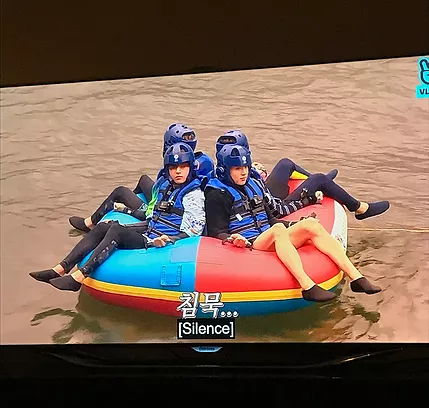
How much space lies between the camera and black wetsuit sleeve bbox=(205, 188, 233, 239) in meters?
1.54

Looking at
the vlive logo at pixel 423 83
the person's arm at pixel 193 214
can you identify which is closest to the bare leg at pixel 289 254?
the person's arm at pixel 193 214

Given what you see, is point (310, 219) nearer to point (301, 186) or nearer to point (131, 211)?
point (301, 186)

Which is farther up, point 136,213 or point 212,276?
point 136,213

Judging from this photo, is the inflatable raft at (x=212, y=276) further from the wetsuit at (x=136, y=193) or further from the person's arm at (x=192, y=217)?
the wetsuit at (x=136, y=193)

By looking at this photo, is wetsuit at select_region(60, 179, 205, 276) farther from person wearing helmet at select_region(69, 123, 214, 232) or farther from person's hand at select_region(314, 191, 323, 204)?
person's hand at select_region(314, 191, 323, 204)

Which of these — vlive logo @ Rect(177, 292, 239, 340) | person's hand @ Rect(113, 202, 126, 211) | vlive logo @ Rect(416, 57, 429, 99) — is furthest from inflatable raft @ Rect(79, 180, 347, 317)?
vlive logo @ Rect(416, 57, 429, 99)

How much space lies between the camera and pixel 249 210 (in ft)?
5.08

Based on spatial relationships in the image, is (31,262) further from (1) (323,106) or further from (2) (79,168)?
(1) (323,106)

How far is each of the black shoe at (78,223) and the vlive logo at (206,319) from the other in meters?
0.34

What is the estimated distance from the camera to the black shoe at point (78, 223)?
1649 millimetres

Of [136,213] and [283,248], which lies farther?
[136,213]

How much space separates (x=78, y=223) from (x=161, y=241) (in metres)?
0.26

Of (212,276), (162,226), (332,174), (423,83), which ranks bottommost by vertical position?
(212,276)

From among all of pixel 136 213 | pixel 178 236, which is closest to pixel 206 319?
pixel 178 236
